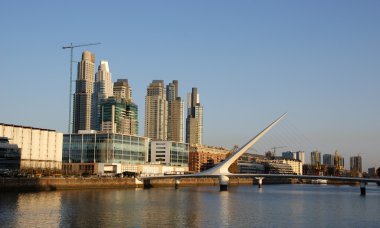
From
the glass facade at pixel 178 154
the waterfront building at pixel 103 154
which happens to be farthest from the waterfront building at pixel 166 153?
the waterfront building at pixel 103 154

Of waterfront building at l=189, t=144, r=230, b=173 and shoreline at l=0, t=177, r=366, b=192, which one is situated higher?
waterfront building at l=189, t=144, r=230, b=173

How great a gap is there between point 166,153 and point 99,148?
28.2 meters

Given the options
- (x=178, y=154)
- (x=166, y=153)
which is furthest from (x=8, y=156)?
(x=178, y=154)

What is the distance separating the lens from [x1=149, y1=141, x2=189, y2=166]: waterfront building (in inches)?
5148

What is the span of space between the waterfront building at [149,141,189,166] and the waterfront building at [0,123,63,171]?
3776 centimetres

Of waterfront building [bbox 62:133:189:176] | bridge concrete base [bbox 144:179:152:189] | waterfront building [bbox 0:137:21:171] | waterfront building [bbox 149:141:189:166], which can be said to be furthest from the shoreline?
waterfront building [bbox 149:141:189:166]

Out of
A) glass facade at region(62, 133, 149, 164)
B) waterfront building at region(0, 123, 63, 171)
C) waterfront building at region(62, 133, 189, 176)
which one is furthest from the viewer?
glass facade at region(62, 133, 149, 164)

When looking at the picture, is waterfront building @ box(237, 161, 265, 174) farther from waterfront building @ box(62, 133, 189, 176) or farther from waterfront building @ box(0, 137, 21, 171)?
waterfront building @ box(0, 137, 21, 171)

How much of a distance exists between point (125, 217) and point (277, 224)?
10.5 m

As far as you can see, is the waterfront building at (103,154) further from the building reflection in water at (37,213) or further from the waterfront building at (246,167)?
the waterfront building at (246,167)

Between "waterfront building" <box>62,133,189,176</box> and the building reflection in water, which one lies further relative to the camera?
"waterfront building" <box>62,133,189,176</box>

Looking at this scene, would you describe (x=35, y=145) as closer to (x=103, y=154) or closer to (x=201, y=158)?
(x=103, y=154)

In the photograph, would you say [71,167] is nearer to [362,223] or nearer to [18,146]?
[18,146]

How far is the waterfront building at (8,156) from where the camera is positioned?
257ft
